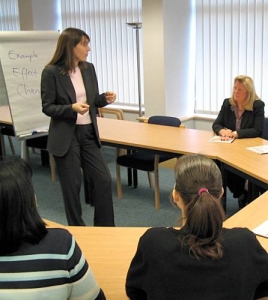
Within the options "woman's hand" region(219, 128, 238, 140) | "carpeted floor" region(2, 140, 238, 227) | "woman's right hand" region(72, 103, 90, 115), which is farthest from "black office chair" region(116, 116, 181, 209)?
"woman's right hand" region(72, 103, 90, 115)

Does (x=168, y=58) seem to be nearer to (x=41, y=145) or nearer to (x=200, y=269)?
(x=41, y=145)

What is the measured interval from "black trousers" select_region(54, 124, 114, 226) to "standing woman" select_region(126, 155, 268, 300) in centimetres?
194

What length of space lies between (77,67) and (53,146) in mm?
600

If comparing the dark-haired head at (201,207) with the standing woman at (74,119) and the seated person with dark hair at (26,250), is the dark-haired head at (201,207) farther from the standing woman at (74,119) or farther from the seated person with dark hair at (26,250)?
the standing woman at (74,119)

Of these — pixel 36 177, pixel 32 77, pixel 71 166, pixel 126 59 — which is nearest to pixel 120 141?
pixel 71 166

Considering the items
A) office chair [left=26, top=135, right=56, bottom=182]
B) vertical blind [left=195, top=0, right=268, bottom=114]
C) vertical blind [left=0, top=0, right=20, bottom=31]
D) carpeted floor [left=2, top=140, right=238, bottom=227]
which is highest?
vertical blind [left=0, top=0, right=20, bottom=31]

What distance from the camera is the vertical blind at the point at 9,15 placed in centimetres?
809

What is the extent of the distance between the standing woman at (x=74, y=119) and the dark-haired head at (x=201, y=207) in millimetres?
1753

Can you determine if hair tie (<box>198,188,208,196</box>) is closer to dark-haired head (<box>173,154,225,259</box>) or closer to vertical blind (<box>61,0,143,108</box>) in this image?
dark-haired head (<box>173,154,225,259</box>)

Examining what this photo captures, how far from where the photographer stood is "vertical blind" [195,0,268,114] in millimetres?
5172

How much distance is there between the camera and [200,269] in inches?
54.9

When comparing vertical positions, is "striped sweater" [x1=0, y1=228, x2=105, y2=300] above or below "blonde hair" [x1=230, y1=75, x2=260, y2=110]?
below

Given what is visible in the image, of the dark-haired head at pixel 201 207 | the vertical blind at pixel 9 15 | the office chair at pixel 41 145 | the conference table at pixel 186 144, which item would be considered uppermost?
the vertical blind at pixel 9 15

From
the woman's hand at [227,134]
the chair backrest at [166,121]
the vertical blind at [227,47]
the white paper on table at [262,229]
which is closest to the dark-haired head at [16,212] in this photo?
the white paper on table at [262,229]
